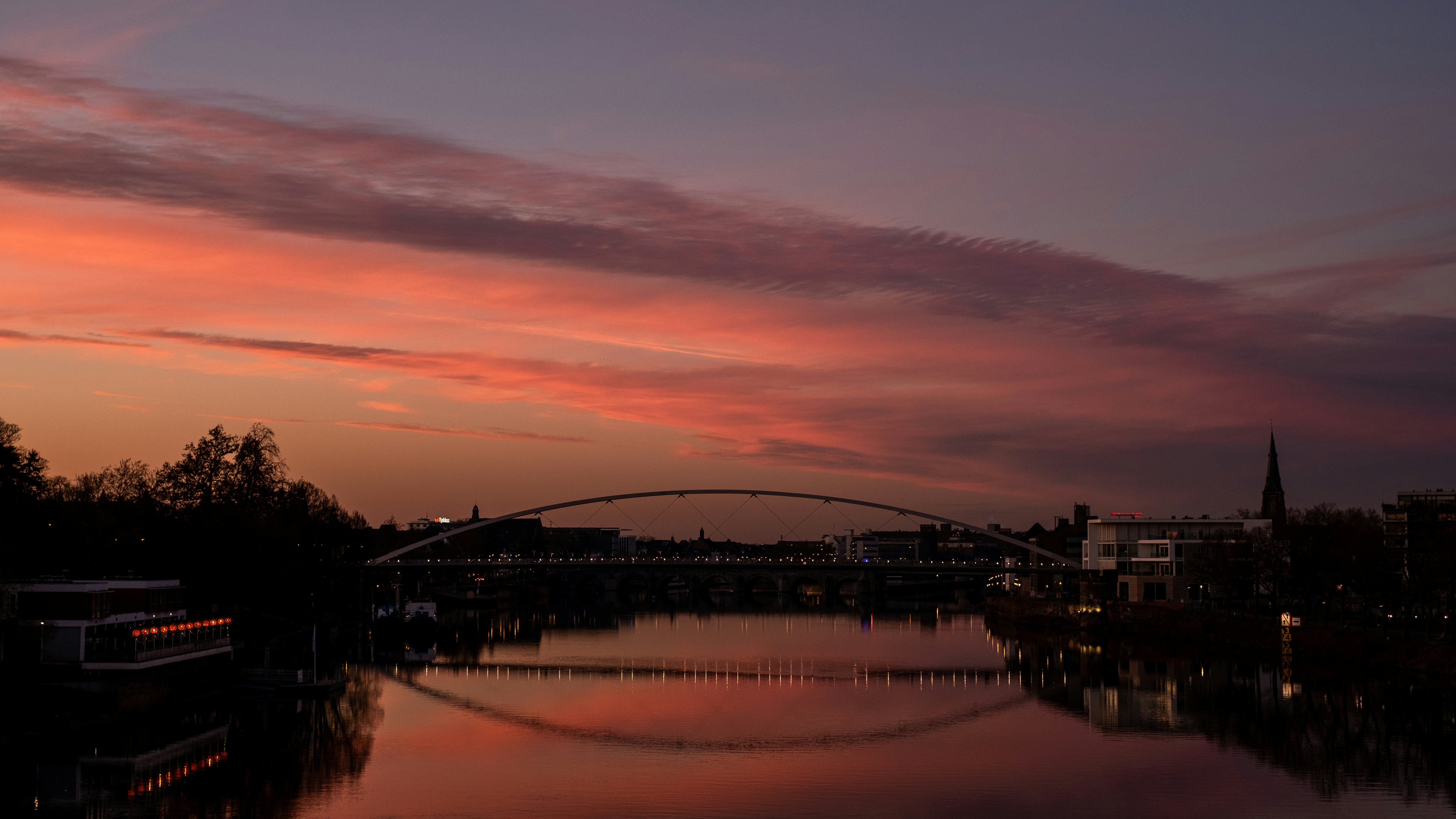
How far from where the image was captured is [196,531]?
69.3 m

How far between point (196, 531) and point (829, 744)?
37.3 metres

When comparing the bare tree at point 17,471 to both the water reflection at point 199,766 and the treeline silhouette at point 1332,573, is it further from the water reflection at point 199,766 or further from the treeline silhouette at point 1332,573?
the treeline silhouette at point 1332,573

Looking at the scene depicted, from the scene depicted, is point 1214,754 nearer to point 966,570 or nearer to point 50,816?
point 50,816

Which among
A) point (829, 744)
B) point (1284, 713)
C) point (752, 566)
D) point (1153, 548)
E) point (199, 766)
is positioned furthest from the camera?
point (752, 566)

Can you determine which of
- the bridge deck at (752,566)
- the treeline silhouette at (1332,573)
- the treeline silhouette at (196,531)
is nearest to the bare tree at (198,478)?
the treeline silhouette at (196,531)

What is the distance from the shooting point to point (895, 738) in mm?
49344

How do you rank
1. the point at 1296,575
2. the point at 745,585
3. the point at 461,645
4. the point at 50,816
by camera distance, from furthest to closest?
the point at 745,585 → the point at 461,645 → the point at 1296,575 → the point at 50,816

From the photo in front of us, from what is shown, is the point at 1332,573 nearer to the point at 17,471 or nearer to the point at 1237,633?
the point at 1237,633

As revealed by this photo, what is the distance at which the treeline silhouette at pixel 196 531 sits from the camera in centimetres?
5969

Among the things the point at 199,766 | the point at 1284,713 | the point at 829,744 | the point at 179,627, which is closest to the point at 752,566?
the point at 1284,713

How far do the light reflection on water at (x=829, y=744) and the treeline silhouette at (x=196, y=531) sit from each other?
797 cm

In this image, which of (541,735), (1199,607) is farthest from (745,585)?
(541,735)

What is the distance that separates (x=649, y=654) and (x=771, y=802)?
50.1 meters

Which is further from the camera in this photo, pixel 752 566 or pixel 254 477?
pixel 752 566
